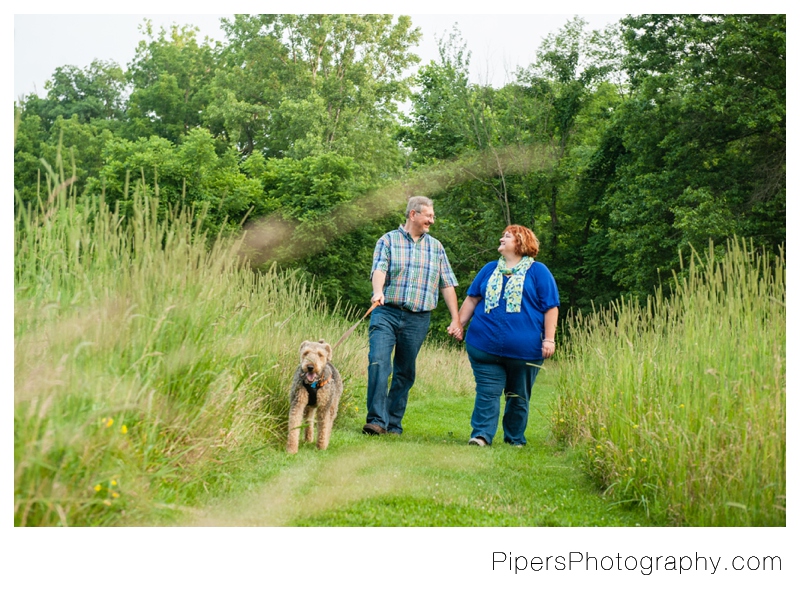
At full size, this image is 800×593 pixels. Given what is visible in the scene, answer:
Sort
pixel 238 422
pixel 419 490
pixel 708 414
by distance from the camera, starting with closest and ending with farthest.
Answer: pixel 708 414, pixel 419 490, pixel 238 422

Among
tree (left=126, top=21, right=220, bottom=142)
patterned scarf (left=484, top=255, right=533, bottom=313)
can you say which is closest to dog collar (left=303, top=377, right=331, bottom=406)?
patterned scarf (left=484, top=255, right=533, bottom=313)

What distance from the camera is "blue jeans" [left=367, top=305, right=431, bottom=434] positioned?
26.6ft

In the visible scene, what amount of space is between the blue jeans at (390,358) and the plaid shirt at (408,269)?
0.54ft

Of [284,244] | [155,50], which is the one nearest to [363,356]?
[284,244]

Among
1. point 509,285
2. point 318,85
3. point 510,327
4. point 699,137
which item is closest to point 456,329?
point 510,327

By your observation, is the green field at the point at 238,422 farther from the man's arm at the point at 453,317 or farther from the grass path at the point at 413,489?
the man's arm at the point at 453,317

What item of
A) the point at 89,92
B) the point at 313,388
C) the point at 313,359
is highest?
the point at 89,92

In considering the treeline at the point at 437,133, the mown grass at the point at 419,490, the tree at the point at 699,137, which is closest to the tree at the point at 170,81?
the treeline at the point at 437,133

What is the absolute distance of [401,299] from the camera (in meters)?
8.11

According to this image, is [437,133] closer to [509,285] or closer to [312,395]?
[509,285]

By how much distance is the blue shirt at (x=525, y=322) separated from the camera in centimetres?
753

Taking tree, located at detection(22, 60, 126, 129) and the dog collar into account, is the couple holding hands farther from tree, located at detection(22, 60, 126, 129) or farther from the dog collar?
tree, located at detection(22, 60, 126, 129)

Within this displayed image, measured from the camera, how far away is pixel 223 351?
5598mm

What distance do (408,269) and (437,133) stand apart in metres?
26.4
